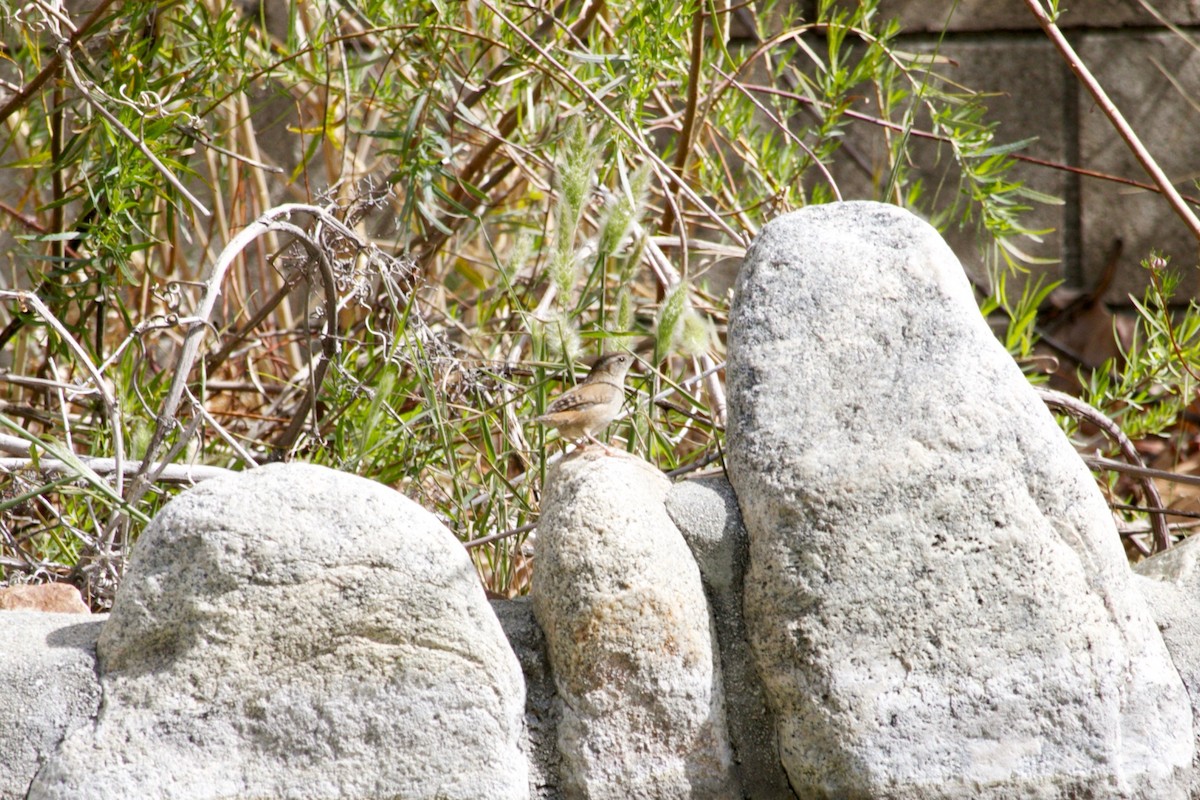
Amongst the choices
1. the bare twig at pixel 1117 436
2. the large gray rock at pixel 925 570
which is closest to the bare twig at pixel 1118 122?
the bare twig at pixel 1117 436

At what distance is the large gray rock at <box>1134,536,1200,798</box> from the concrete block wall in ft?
12.0

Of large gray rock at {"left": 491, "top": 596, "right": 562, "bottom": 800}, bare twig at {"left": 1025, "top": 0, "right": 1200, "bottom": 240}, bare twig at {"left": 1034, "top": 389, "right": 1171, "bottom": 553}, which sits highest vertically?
bare twig at {"left": 1025, "top": 0, "right": 1200, "bottom": 240}

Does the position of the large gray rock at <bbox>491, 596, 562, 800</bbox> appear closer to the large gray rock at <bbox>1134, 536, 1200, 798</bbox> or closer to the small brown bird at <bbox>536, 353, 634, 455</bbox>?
the small brown bird at <bbox>536, 353, 634, 455</bbox>

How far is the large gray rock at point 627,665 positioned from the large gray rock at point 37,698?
766mm

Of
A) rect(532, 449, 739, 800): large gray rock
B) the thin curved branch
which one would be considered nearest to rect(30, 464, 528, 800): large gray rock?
rect(532, 449, 739, 800): large gray rock

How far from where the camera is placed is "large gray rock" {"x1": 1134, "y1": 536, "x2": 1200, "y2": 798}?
2.33m

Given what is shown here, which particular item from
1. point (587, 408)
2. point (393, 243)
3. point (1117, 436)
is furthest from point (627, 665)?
point (393, 243)

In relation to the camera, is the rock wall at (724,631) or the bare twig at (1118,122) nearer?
the rock wall at (724,631)

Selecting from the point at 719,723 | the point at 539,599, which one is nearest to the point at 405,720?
the point at 539,599

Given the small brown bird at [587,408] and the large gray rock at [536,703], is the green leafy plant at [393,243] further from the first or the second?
the large gray rock at [536,703]

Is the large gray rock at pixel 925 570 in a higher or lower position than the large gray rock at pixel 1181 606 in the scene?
higher

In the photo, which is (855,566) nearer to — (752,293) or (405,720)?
(752,293)

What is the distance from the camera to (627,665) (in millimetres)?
2176

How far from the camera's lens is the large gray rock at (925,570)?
2.14 m
